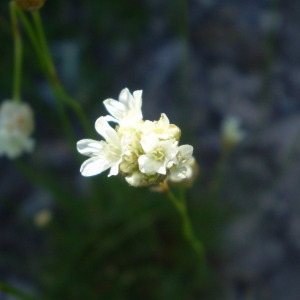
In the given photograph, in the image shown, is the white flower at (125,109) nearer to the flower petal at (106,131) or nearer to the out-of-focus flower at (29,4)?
the flower petal at (106,131)

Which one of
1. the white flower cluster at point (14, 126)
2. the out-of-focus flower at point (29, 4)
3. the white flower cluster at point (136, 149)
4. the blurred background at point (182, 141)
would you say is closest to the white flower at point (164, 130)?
the white flower cluster at point (136, 149)

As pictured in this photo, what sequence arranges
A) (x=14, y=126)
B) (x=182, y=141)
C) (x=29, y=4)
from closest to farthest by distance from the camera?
1. (x=29, y=4)
2. (x=14, y=126)
3. (x=182, y=141)

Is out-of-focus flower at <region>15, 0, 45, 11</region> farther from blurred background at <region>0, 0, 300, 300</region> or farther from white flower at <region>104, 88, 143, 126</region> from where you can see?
blurred background at <region>0, 0, 300, 300</region>

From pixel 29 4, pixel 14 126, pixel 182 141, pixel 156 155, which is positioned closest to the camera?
pixel 156 155

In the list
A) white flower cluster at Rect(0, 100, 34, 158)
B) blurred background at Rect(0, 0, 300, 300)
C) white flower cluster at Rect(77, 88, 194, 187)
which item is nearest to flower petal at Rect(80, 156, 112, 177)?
white flower cluster at Rect(77, 88, 194, 187)

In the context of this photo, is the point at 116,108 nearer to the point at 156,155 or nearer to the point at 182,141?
the point at 156,155

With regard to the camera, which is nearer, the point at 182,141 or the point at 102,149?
the point at 102,149

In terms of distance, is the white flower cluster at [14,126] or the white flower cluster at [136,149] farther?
the white flower cluster at [14,126]

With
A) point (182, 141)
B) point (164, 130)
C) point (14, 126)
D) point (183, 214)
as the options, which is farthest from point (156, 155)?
point (182, 141)
